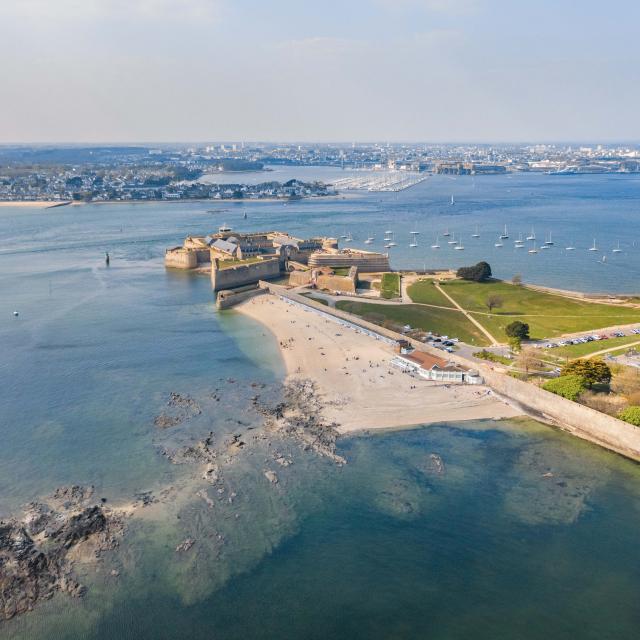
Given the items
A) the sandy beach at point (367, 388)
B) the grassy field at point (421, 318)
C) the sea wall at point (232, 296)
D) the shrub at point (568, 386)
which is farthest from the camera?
the sea wall at point (232, 296)

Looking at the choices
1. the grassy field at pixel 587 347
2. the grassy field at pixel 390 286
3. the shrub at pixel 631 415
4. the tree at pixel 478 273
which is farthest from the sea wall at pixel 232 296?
the shrub at pixel 631 415

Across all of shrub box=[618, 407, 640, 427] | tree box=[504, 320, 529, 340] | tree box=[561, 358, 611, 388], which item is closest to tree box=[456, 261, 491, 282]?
tree box=[504, 320, 529, 340]

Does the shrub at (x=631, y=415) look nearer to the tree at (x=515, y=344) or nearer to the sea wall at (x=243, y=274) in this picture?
the tree at (x=515, y=344)

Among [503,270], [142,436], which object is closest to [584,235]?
[503,270]

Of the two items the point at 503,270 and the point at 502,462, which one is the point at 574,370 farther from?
the point at 503,270

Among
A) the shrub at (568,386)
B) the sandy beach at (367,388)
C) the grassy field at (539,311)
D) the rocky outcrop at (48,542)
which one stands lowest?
the rocky outcrop at (48,542)

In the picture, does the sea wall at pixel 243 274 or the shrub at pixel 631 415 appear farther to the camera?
the sea wall at pixel 243 274

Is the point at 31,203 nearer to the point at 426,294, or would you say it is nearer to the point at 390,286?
the point at 390,286
